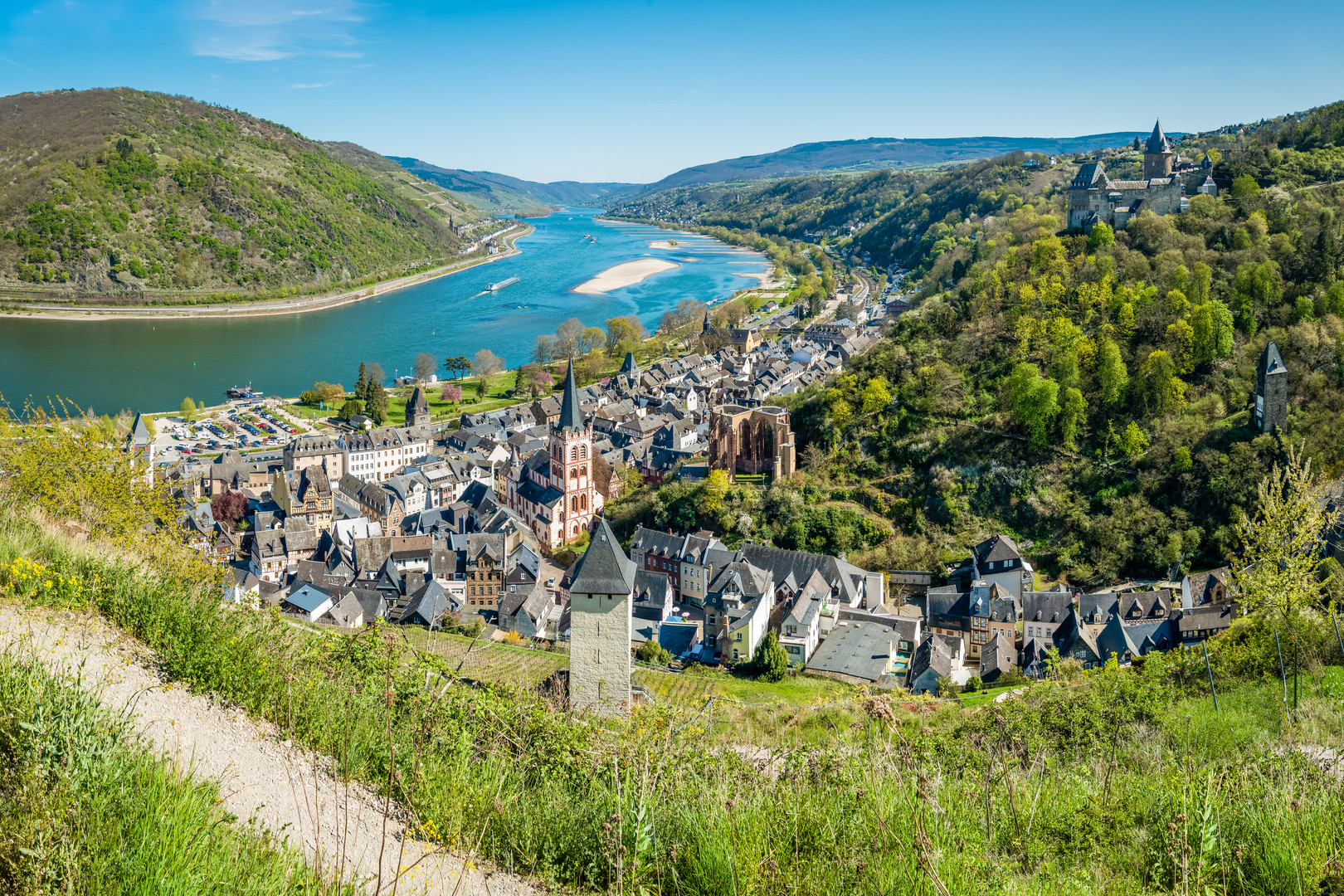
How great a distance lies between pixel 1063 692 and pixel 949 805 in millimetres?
6491

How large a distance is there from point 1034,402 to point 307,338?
58019 millimetres

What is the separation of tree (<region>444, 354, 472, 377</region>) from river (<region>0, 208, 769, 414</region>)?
10.6 ft

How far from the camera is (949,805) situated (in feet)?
13.3

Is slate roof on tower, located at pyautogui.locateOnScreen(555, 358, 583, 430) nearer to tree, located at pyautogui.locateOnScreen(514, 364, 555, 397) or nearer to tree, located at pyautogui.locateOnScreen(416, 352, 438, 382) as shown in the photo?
tree, located at pyautogui.locateOnScreen(514, 364, 555, 397)

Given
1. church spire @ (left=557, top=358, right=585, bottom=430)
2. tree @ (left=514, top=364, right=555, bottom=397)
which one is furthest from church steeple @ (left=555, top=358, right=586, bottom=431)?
tree @ (left=514, top=364, right=555, bottom=397)

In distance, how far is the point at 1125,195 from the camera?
31094 mm

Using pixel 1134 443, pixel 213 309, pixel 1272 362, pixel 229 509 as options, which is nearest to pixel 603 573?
pixel 1134 443

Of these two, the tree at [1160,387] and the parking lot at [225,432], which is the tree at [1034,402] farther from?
the parking lot at [225,432]

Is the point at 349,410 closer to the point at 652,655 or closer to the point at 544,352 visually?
the point at 544,352

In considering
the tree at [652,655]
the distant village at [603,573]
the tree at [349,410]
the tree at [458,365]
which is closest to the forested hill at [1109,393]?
the distant village at [603,573]

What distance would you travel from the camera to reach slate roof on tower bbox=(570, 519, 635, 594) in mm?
10898

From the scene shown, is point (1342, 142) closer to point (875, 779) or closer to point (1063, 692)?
point (1063, 692)

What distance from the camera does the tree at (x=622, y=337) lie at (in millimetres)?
58000

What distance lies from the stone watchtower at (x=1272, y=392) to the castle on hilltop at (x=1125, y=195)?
10290 mm
